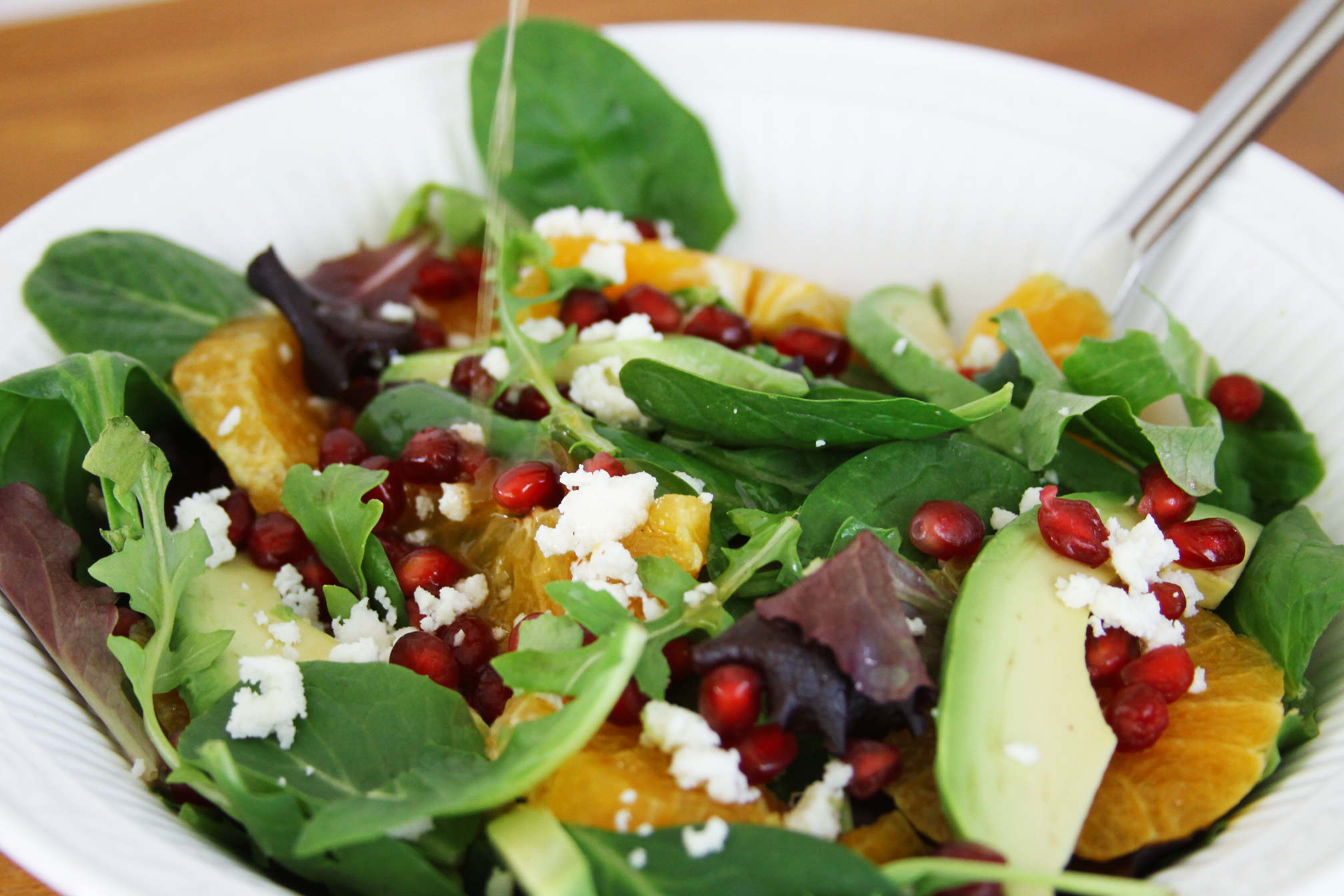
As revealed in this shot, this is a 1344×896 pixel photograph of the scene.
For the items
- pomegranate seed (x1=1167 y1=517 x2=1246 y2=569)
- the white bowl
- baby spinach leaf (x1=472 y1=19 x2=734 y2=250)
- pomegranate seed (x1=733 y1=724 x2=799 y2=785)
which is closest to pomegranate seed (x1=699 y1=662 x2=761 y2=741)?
pomegranate seed (x1=733 y1=724 x2=799 y2=785)

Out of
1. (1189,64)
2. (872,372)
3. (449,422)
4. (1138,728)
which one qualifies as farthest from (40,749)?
(1189,64)

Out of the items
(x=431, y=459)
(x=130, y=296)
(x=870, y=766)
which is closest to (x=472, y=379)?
(x=431, y=459)

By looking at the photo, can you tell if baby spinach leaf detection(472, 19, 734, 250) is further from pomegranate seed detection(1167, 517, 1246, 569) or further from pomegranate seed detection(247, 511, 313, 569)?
pomegranate seed detection(1167, 517, 1246, 569)

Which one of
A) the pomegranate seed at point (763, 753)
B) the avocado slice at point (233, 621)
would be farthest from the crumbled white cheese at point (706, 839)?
the avocado slice at point (233, 621)

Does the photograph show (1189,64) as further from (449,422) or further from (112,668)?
(112,668)

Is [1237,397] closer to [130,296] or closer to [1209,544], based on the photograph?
[1209,544]
